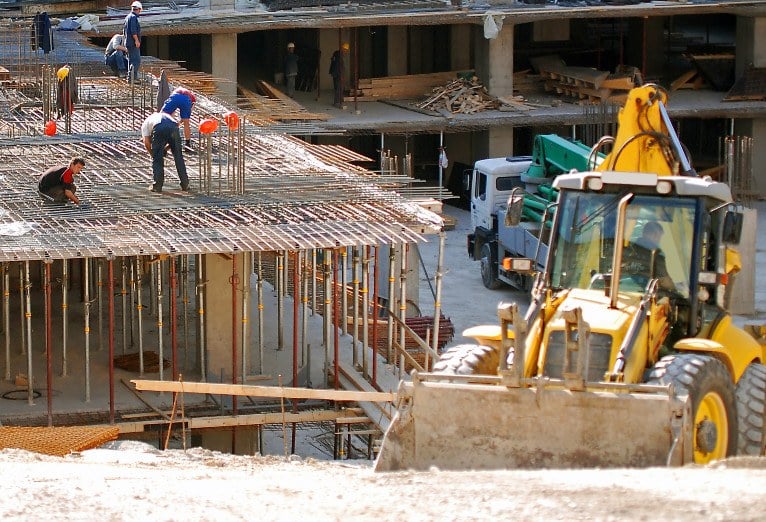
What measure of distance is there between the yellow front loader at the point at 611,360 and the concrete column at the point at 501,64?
27424 mm

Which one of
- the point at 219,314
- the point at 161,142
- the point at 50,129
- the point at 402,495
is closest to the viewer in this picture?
the point at 402,495

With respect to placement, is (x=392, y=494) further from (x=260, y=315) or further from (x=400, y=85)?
(x=400, y=85)

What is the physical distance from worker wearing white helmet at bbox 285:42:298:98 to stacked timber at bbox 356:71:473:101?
71.8 inches

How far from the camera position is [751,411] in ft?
44.6

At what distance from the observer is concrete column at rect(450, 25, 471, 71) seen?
44.9 metres

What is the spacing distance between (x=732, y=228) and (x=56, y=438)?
7.42 m

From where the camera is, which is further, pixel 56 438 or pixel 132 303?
pixel 132 303

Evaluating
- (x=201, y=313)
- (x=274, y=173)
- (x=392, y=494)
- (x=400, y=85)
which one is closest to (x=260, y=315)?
(x=201, y=313)

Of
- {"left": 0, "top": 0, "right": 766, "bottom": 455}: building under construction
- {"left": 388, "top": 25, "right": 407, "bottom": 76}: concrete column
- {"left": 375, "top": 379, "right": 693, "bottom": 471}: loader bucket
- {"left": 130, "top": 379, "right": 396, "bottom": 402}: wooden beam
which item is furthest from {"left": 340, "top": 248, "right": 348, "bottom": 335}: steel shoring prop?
{"left": 388, "top": 25, "right": 407, "bottom": 76}: concrete column

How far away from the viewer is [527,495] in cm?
1066

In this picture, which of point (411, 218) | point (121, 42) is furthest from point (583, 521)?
point (121, 42)

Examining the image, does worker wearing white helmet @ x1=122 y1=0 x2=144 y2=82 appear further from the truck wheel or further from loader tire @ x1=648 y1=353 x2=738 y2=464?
loader tire @ x1=648 y1=353 x2=738 y2=464

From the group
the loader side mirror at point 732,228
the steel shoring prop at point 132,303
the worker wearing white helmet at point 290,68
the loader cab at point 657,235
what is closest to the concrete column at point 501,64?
the worker wearing white helmet at point 290,68

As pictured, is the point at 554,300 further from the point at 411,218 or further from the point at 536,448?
the point at 411,218
